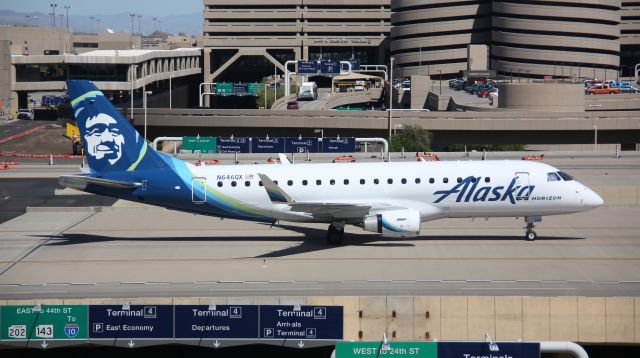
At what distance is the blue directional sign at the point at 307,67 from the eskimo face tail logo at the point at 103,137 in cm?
11032

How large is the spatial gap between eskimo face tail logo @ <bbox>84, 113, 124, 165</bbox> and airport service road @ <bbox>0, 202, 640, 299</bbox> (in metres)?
4.87

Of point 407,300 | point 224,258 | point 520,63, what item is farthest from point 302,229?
point 520,63

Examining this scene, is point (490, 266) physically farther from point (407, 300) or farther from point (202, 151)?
point (202, 151)

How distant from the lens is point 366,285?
37.8 meters

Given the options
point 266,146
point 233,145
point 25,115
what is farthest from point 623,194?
point 25,115

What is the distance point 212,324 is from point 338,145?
2523 inches

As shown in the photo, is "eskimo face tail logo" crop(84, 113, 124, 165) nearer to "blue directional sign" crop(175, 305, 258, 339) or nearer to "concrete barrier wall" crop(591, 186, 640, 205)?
"blue directional sign" crop(175, 305, 258, 339)

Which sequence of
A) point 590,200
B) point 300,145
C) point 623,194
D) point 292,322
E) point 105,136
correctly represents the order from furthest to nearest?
1. point 300,145
2. point 623,194
3. point 105,136
4. point 590,200
5. point 292,322

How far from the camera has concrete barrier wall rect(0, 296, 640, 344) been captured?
33.3 metres

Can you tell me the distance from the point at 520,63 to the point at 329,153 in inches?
4244

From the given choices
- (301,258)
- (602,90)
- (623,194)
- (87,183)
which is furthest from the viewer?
(602,90)

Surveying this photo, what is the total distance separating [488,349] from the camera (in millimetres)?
28984

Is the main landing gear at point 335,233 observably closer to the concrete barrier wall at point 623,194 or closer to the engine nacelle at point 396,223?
the engine nacelle at point 396,223

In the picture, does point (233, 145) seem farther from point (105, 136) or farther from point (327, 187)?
point (327, 187)
